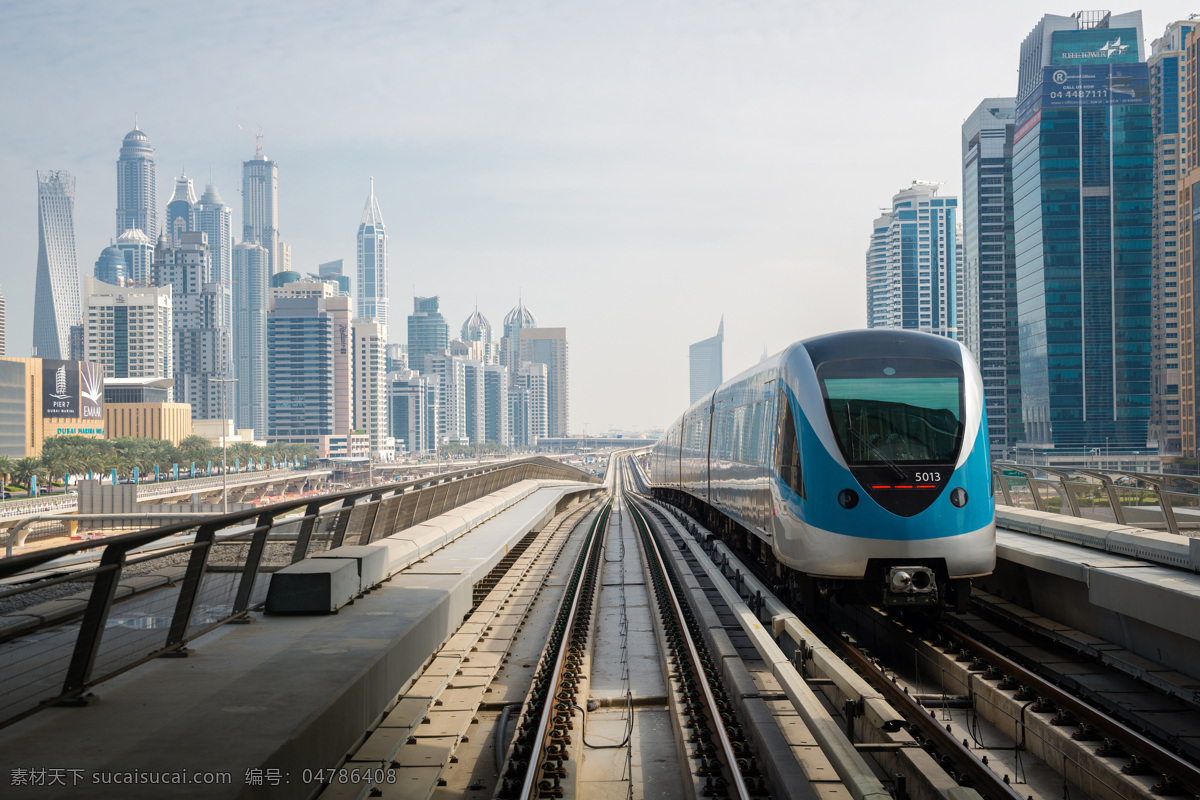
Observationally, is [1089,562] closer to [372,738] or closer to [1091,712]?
[1091,712]

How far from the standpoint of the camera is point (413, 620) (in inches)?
324

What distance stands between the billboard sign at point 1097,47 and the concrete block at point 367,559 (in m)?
122

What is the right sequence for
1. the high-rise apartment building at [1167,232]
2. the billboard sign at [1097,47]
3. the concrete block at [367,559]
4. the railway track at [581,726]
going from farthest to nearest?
the billboard sign at [1097,47] < the high-rise apartment building at [1167,232] < the concrete block at [367,559] < the railway track at [581,726]

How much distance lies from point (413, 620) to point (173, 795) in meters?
4.14

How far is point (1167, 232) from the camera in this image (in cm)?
11194

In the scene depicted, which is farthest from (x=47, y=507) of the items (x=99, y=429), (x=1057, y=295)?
(x=1057, y=295)

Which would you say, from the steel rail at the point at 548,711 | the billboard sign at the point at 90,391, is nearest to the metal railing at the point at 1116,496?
the steel rail at the point at 548,711

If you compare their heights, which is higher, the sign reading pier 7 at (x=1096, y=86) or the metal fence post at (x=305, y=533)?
the sign reading pier 7 at (x=1096, y=86)

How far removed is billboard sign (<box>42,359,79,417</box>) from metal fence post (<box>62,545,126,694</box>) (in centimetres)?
13803

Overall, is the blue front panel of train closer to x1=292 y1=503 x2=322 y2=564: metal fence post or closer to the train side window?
the train side window

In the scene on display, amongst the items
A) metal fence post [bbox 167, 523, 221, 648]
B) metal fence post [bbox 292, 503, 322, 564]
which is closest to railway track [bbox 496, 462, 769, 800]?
metal fence post [bbox 167, 523, 221, 648]

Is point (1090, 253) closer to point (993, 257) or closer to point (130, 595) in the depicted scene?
point (993, 257)

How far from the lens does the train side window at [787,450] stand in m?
10.8

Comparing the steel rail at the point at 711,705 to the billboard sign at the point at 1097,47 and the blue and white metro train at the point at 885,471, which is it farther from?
the billboard sign at the point at 1097,47
